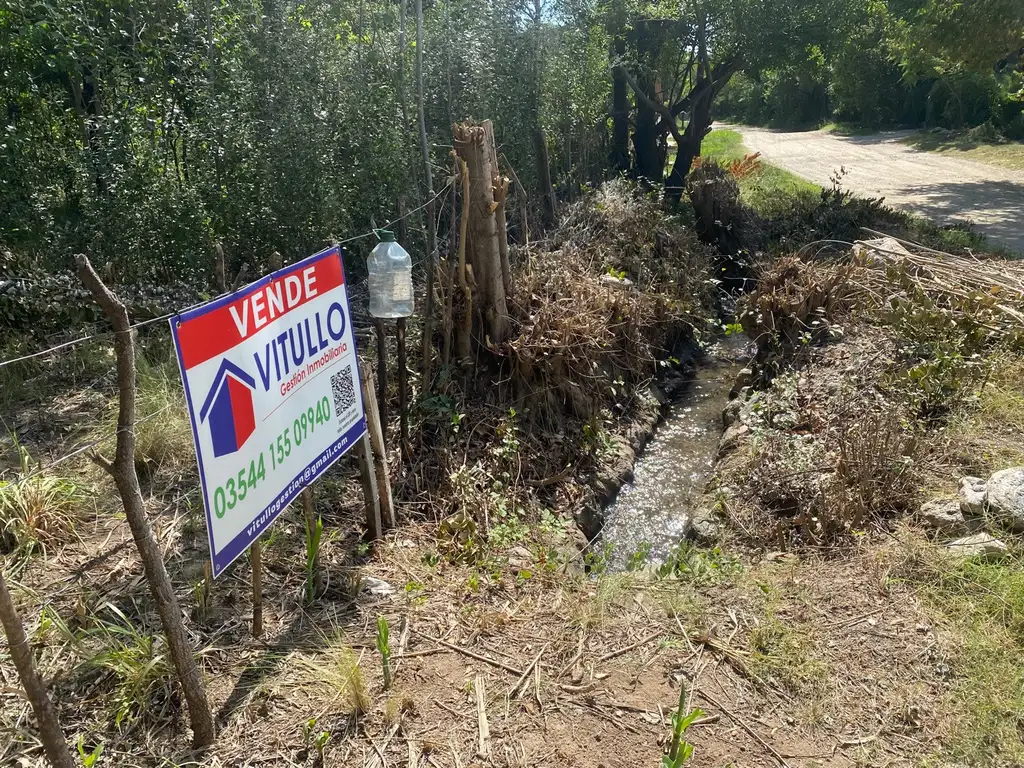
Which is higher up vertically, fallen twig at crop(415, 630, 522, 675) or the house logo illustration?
the house logo illustration

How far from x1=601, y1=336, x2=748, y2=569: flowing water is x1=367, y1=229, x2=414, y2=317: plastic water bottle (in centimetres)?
217

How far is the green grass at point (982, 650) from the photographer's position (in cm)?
286

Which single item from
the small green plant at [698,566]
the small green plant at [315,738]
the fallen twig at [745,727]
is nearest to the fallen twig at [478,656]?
the small green plant at [315,738]

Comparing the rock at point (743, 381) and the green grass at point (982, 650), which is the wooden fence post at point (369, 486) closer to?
the green grass at point (982, 650)

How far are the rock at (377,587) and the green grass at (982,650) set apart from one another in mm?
2411

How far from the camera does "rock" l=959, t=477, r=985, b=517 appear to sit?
13.3ft

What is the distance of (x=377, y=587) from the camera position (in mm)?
3680

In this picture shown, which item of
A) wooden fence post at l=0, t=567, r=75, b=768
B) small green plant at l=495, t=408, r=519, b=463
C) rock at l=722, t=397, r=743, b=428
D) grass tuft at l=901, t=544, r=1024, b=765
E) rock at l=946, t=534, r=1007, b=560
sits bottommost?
rock at l=722, t=397, r=743, b=428

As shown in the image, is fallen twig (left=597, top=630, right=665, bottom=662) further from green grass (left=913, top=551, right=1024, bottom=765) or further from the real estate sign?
the real estate sign

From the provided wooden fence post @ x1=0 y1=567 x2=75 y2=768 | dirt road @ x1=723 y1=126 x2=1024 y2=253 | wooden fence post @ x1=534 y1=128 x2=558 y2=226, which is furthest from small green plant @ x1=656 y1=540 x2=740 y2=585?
dirt road @ x1=723 y1=126 x2=1024 y2=253

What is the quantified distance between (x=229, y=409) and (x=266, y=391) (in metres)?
0.25

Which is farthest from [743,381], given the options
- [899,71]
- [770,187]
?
[899,71]

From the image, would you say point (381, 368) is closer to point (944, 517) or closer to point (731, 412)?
point (944, 517)

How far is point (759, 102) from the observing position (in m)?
45.1
